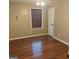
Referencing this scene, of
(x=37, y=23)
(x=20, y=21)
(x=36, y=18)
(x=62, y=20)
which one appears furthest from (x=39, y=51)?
(x=36, y=18)

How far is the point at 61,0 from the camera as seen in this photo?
5418mm

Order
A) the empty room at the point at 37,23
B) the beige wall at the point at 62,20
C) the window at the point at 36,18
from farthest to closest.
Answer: the window at the point at 36,18
the empty room at the point at 37,23
the beige wall at the point at 62,20

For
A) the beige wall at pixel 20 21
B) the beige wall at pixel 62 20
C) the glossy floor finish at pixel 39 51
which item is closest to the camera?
the glossy floor finish at pixel 39 51

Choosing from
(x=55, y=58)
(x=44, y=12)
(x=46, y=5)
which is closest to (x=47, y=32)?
(x=44, y=12)

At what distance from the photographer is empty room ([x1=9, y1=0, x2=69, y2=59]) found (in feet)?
17.1

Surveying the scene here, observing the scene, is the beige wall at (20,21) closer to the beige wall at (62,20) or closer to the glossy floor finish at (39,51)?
the glossy floor finish at (39,51)

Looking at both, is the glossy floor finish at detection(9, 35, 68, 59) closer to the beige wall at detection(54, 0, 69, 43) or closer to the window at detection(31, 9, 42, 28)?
the beige wall at detection(54, 0, 69, 43)

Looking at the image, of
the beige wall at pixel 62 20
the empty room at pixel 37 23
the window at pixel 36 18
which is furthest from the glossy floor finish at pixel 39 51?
the window at pixel 36 18

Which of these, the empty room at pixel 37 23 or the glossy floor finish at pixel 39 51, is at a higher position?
the empty room at pixel 37 23

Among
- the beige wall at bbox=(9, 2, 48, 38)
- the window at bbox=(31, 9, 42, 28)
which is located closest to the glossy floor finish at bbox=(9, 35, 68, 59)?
the beige wall at bbox=(9, 2, 48, 38)

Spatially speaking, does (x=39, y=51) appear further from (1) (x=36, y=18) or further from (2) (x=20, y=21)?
(1) (x=36, y=18)

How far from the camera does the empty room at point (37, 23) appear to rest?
5.22 m

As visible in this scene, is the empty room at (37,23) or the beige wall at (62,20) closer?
the beige wall at (62,20)
